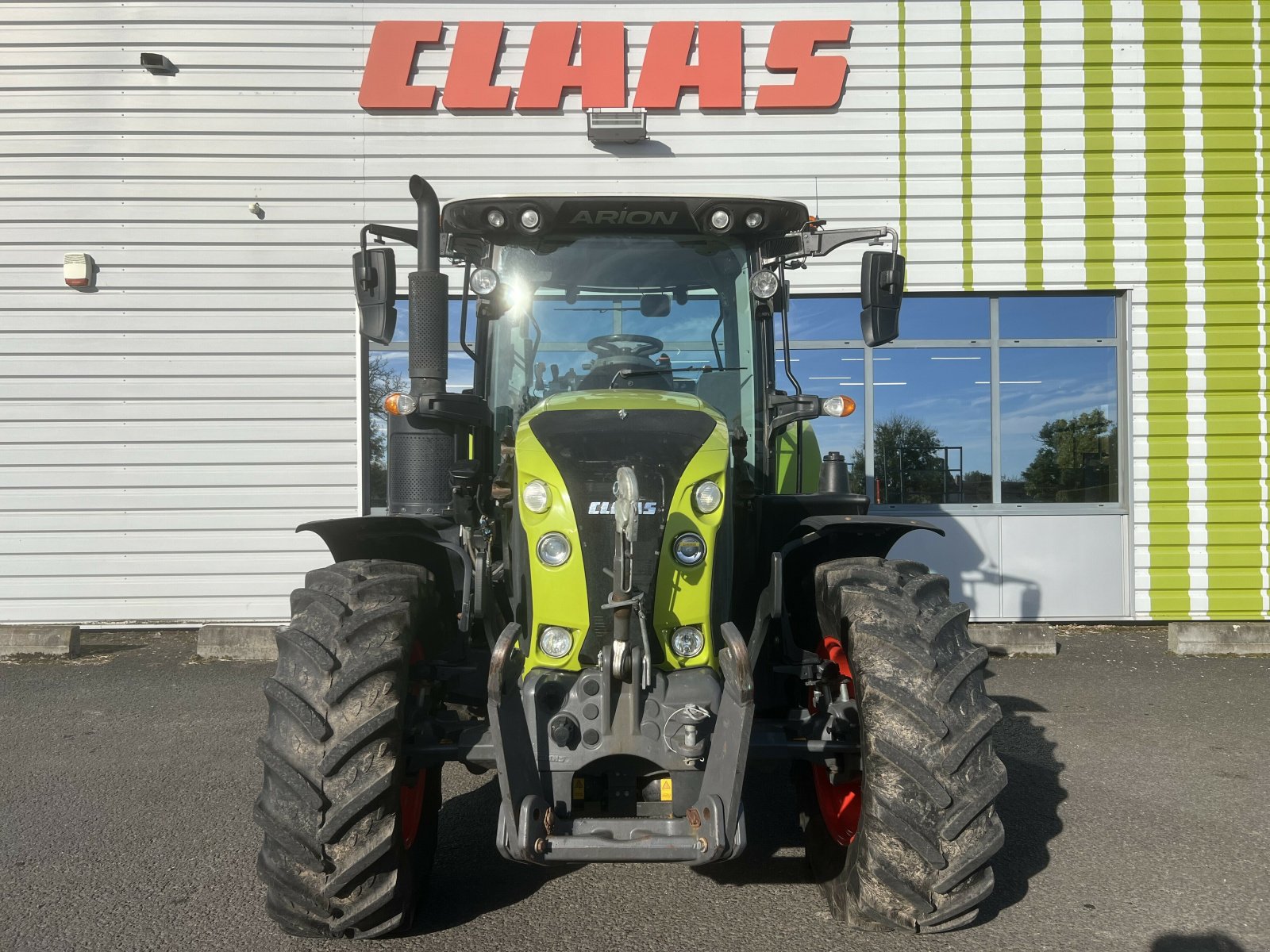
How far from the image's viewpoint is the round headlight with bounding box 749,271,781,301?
385 cm

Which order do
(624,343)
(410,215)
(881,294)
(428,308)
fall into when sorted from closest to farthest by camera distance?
1. (428,308)
2. (624,343)
3. (881,294)
4. (410,215)

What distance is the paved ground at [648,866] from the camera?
307cm

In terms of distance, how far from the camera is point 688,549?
3.00 metres

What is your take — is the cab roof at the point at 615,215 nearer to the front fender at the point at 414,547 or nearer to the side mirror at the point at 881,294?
Result: the side mirror at the point at 881,294

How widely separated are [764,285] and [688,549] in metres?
1.35

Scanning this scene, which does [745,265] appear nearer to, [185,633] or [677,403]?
[677,403]

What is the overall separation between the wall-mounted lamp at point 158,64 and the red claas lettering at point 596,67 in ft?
5.36

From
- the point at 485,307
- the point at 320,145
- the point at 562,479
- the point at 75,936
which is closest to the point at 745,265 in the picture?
the point at 485,307

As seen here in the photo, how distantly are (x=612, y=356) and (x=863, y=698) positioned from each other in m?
1.66

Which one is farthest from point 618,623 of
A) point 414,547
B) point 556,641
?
point 414,547

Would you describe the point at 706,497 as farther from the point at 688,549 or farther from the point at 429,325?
the point at 429,325

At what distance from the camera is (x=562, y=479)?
3.04m

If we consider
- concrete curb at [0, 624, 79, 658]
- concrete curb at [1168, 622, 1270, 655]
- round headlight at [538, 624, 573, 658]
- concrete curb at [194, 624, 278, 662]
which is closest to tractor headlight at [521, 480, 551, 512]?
round headlight at [538, 624, 573, 658]

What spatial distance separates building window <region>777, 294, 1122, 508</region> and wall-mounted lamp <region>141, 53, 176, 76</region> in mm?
5701
